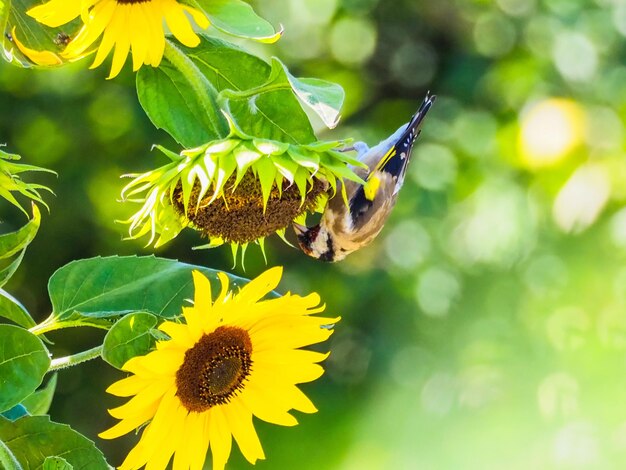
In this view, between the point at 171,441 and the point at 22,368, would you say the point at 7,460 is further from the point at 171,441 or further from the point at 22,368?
the point at 171,441

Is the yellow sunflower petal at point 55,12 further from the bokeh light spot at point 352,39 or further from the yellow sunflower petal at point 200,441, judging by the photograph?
the bokeh light spot at point 352,39

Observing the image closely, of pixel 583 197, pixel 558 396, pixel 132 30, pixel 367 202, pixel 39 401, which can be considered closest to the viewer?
pixel 132 30

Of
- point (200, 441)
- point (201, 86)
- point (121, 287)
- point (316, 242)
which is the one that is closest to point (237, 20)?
point (201, 86)

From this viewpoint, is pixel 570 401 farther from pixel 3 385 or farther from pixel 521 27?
pixel 3 385

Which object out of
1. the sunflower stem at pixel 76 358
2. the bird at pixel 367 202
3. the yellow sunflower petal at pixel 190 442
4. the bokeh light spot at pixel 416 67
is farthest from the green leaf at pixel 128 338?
the bokeh light spot at pixel 416 67

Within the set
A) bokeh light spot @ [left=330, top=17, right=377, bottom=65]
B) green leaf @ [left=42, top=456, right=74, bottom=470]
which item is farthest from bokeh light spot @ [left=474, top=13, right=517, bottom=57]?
green leaf @ [left=42, top=456, right=74, bottom=470]

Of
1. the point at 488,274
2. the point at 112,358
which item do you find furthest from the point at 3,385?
the point at 488,274
